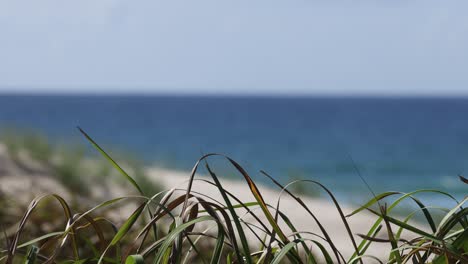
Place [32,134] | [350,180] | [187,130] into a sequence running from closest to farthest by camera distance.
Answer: [32,134] → [350,180] → [187,130]

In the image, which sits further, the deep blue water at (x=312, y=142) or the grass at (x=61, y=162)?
the deep blue water at (x=312, y=142)

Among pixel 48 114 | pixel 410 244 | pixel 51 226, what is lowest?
pixel 48 114

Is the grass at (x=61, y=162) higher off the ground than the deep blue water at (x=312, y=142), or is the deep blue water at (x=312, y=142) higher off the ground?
the grass at (x=61, y=162)

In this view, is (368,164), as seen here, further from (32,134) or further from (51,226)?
(51,226)

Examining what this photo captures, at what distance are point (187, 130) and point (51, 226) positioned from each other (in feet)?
154

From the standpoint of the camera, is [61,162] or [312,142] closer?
[61,162]

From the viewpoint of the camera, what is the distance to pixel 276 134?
46.0m

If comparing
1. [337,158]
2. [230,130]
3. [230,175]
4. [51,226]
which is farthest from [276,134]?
[51,226]

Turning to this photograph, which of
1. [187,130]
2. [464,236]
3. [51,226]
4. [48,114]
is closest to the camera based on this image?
[464,236]

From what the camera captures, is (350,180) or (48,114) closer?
(350,180)

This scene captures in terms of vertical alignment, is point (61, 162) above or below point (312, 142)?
above

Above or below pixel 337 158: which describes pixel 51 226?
above

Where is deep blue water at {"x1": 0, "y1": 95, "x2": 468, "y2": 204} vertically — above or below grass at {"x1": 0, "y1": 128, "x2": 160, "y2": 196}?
below

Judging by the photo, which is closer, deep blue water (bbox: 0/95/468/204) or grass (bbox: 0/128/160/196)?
grass (bbox: 0/128/160/196)
